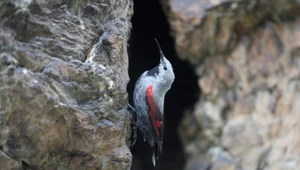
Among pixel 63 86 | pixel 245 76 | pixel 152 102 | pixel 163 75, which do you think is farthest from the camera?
pixel 245 76

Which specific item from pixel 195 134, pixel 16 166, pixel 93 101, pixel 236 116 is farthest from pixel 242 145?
pixel 16 166

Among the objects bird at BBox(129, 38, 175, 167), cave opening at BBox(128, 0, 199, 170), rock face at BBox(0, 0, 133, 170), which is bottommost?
cave opening at BBox(128, 0, 199, 170)

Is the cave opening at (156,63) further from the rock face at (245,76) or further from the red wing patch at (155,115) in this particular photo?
the red wing patch at (155,115)

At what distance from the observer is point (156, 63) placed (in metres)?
5.43

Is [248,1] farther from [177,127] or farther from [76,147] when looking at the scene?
[76,147]

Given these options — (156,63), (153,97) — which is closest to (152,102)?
(153,97)

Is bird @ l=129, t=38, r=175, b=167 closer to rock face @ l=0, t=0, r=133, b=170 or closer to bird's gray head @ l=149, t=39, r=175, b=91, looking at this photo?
bird's gray head @ l=149, t=39, r=175, b=91

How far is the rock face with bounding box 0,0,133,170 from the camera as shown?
7.72 feet

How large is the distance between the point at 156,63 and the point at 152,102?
6.24ft

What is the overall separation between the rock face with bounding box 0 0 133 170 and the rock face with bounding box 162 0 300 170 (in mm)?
1536

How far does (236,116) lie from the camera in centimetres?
446

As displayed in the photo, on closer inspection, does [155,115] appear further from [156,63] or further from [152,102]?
[156,63]

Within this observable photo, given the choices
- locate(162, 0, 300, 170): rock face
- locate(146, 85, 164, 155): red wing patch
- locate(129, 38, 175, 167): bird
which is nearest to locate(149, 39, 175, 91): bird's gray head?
locate(129, 38, 175, 167): bird

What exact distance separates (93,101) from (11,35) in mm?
607
